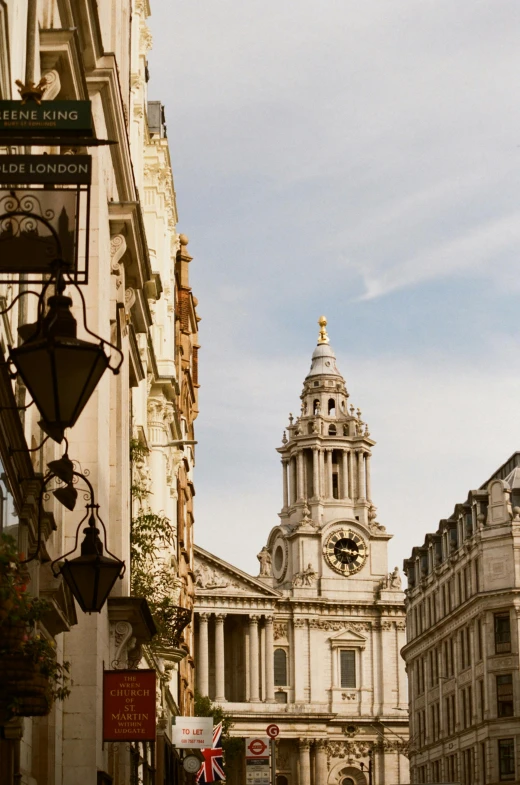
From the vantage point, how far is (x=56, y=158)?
11.3m

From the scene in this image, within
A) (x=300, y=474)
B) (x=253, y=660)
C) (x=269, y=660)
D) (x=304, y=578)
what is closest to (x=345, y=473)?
(x=300, y=474)

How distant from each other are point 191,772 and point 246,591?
3152 inches

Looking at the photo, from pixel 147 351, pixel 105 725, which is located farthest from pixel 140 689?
pixel 147 351

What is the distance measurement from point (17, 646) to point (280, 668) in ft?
423

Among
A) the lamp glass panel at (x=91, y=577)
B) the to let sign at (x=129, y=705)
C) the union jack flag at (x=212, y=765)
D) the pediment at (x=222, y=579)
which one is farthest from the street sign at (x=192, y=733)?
the pediment at (x=222, y=579)

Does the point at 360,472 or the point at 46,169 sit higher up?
the point at 360,472

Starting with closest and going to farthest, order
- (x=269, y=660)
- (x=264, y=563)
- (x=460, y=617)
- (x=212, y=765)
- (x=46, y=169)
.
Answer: (x=46, y=169) < (x=212, y=765) < (x=460, y=617) < (x=269, y=660) < (x=264, y=563)

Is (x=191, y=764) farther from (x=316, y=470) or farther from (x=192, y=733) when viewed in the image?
(x=316, y=470)

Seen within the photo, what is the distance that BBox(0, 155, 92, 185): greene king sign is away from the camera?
36.4ft

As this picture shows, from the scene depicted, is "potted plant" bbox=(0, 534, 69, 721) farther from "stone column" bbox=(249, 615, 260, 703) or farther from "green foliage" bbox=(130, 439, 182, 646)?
"stone column" bbox=(249, 615, 260, 703)

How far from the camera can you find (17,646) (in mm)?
11438

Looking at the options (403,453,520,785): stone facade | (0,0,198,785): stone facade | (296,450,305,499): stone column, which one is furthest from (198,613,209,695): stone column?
(0,0,198,785): stone facade

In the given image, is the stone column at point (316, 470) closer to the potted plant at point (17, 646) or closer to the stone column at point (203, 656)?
the stone column at point (203, 656)

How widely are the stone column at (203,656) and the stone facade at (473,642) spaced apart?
22.1 meters
